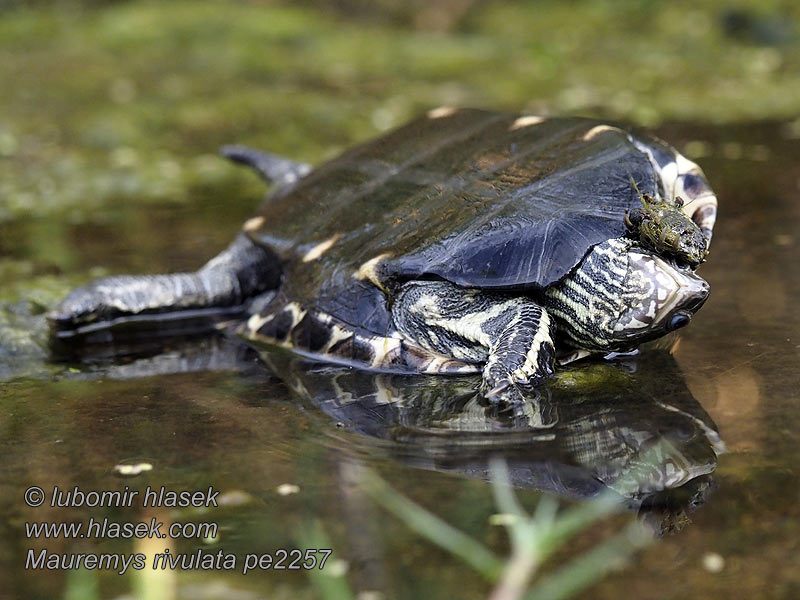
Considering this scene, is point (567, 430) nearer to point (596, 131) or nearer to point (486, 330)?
point (486, 330)

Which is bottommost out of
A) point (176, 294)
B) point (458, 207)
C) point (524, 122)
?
point (176, 294)

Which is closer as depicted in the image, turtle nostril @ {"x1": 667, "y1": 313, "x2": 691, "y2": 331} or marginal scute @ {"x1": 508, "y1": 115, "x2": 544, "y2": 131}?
turtle nostril @ {"x1": 667, "y1": 313, "x2": 691, "y2": 331}

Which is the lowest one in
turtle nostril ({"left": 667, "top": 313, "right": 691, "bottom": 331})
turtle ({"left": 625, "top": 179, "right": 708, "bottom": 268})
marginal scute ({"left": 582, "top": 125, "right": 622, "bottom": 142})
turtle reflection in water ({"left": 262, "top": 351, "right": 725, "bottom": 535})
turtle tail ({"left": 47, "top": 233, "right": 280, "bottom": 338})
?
turtle tail ({"left": 47, "top": 233, "right": 280, "bottom": 338})

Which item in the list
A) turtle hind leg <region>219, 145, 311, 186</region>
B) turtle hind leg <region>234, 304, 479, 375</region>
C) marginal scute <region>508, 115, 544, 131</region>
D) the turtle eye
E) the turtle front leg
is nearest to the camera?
the turtle front leg

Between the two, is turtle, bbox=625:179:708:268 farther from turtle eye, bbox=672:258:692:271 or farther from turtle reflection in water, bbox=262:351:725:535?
turtle reflection in water, bbox=262:351:725:535

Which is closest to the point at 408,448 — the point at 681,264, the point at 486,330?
the point at 486,330

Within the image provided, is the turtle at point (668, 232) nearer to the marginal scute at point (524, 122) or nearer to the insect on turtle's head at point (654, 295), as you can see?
the insect on turtle's head at point (654, 295)

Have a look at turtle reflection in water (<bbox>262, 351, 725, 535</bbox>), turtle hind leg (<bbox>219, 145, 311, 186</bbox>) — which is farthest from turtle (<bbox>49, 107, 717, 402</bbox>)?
turtle hind leg (<bbox>219, 145, 311, 186</bbox>)
